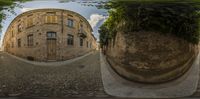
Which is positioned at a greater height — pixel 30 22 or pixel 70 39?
pixel 30 22

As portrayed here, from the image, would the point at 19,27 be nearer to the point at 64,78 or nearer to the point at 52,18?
the point at 52,18

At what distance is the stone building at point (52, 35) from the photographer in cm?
212

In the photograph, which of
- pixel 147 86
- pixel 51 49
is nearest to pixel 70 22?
pixel 51 49

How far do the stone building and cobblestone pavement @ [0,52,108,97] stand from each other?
70 mm

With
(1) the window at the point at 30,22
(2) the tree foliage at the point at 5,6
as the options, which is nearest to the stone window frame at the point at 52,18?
(1) the window at the point at 30,22

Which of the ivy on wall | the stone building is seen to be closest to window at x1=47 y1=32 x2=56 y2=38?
the stone building

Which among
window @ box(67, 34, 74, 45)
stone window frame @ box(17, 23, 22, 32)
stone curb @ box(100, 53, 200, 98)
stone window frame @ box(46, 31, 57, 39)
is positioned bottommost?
stone curb @ box(100, 53, 200, 98)

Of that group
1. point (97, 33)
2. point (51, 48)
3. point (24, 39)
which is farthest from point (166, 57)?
point (24, 39)

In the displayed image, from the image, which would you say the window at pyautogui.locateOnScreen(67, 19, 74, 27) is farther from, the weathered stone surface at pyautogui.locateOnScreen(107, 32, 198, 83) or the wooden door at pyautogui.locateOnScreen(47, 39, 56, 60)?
the weathered stone surface at pyautogui.locateOnScreen(107, 32, 198, 83)

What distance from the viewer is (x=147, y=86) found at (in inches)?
85.2

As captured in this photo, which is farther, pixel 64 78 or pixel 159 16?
pixel 64 78

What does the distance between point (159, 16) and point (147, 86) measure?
0.45 metres

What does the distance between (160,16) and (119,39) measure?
0.94 ft

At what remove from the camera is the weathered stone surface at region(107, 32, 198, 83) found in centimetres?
208
